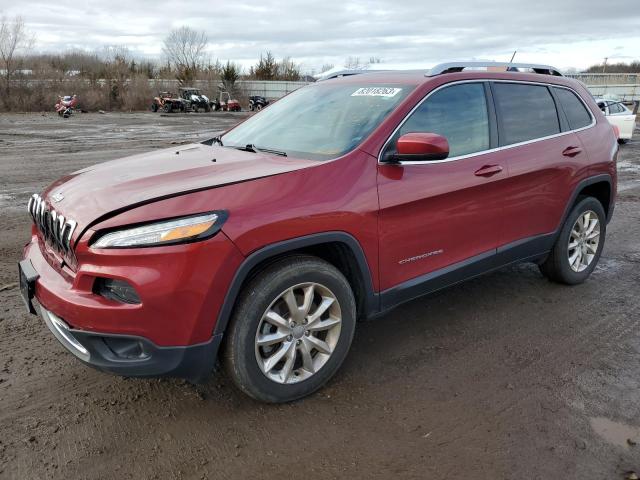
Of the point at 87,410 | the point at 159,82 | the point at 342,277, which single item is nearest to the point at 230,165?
the point at 342,277

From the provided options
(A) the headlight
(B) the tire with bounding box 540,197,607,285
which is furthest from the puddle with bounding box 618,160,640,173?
(A) the headlight

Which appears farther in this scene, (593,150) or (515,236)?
(593,150)

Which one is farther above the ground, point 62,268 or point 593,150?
point 593,150

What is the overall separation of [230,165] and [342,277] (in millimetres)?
927

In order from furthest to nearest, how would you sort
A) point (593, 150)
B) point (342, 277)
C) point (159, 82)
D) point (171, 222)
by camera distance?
1. point (159, 82)
2. point (593, 150)
3. point (342, 277)
4. point (171, 222)

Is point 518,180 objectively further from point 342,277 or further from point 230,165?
point 230,165

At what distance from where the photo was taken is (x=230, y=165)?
3152 mm

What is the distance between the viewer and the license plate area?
2.92 meters

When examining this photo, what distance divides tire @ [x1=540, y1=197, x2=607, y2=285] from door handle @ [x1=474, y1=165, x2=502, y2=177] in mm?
1168

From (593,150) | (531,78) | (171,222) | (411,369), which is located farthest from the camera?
(593,150)

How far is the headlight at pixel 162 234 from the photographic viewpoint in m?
2.49

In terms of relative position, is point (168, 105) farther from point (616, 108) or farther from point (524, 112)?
point (524, 112)

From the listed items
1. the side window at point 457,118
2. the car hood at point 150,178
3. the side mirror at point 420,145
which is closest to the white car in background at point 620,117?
the side window at point 457,118

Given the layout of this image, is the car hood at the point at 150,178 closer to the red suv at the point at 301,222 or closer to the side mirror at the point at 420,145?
the red suv at the point at 301,222
